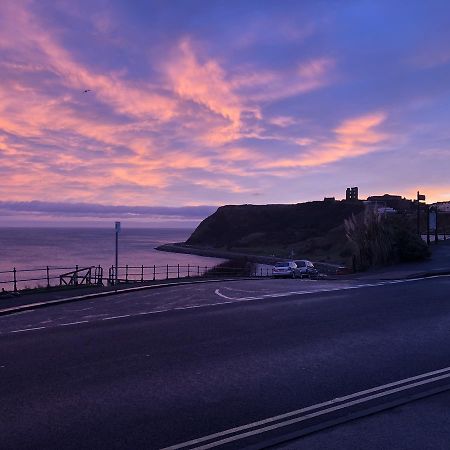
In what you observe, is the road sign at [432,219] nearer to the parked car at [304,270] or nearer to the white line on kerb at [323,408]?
the parked car at [304,270]

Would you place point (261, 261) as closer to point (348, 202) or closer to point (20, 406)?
point (348, 202)

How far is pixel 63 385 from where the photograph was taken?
731 centimetres

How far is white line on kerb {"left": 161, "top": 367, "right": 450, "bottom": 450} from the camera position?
5414mm

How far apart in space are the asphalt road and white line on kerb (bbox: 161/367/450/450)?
126 mm

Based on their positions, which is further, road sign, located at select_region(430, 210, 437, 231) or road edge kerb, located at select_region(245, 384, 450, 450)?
road sign, located at select_region(430, 210, 437, 231)

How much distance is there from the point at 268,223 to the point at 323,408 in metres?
170

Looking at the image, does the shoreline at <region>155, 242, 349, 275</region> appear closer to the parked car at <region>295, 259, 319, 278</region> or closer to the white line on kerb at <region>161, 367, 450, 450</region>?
the parked car at <region>295, 259, 319, 278</region>

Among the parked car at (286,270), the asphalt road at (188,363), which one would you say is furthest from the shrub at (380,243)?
the asphalt road at (188,363)

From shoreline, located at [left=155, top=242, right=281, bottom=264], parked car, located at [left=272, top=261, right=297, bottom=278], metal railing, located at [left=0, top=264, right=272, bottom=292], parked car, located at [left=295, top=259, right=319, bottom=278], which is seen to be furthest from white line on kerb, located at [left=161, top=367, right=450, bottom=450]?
shoreline, located at [left=155, top=242, right=281, bottom=264]

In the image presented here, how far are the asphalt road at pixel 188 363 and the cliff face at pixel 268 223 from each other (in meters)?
130

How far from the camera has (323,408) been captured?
249 inches

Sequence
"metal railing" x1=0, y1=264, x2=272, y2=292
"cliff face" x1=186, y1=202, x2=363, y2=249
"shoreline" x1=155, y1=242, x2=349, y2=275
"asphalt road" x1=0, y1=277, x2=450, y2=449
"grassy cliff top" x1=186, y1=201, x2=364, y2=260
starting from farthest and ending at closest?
"cliff face" x1=186, y1=202, x2=363, y2=249 → "grassy cliff top" x1=186, y1=201, x2=364, y2=260 → "shoreline" x1=155, y1=242, x2=349, y2=275 → "metal railing" x1=0, y1=264, x2=272, y2=292 → "asphalt road" x1=0, y1=277, x2=450, y2=449

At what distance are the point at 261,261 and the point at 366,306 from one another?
80.6 meters

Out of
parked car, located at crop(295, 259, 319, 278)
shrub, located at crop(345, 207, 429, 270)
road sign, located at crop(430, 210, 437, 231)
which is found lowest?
parked car, located at crop(295, 259, 319, 278)
